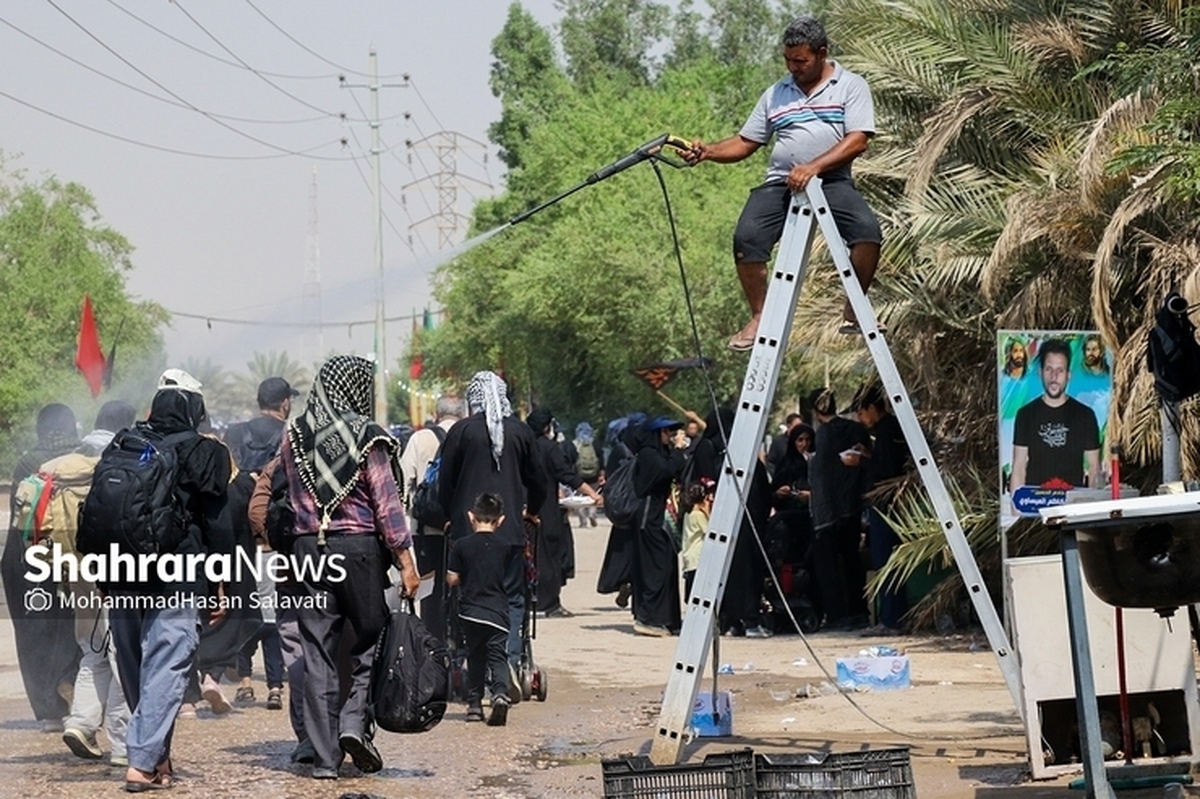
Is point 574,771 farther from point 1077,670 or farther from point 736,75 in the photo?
point 736,75

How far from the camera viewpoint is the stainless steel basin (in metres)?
6.61

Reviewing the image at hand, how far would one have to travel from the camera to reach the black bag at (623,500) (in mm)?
17219

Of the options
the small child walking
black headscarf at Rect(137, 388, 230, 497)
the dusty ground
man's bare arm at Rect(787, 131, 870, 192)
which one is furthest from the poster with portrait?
the small child walking

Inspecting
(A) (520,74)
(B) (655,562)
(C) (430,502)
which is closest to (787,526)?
(B) (655,562)

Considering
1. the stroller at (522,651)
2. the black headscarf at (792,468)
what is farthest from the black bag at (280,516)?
the black headscarf at (792,468)

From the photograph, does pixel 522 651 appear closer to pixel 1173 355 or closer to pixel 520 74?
pixel 1173 355

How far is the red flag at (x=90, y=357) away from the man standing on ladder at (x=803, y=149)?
46.9ft

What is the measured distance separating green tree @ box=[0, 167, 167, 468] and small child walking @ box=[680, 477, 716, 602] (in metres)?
33.1

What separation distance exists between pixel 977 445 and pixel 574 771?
20.1 feet

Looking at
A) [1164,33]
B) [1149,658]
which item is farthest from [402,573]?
[1164,33]

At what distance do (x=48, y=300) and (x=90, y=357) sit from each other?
32.9 m

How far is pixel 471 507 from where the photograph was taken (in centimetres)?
1194

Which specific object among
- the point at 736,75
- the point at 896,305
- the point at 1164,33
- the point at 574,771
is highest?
the point at 736,75

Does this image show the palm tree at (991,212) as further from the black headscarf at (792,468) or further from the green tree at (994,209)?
the black headscarf at (792,468)
